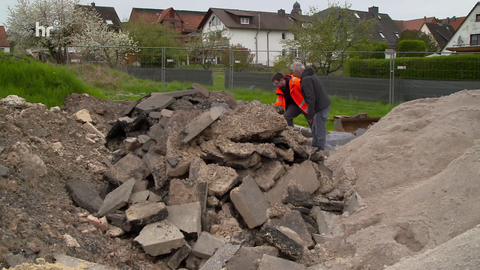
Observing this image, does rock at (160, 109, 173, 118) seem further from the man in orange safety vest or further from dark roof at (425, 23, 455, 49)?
dark roof at (425, 23, 455, 49)

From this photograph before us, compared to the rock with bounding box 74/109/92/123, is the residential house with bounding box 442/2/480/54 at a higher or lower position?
higher

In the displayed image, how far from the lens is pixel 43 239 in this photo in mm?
4078

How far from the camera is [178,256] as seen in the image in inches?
175

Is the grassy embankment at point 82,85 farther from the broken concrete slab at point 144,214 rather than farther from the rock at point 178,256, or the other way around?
the rock at point 178,256

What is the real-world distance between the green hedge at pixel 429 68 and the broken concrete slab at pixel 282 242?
1139 cm

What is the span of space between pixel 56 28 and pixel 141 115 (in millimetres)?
23112

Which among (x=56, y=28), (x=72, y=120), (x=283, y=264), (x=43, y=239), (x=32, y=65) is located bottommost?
(x=283, y=264)

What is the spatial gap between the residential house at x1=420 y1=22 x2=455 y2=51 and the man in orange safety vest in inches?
2004

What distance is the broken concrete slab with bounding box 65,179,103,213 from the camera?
5.18 meters

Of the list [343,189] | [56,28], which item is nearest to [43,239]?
[343,189]

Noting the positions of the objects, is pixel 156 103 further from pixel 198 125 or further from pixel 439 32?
pixel 439 32

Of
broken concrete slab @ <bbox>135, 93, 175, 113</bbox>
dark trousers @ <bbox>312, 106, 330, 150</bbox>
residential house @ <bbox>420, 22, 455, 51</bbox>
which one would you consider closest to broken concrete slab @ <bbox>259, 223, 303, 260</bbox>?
dark trousers @ <bbox>312, 106, 330, 150</bbox>

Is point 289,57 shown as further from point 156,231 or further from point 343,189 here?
point 156,231

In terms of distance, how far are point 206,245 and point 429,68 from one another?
13.2m
